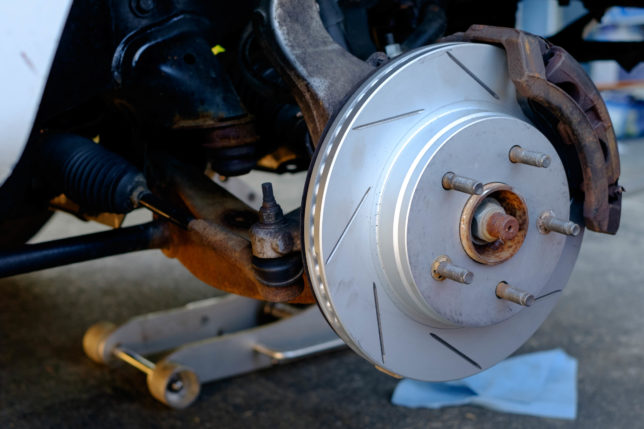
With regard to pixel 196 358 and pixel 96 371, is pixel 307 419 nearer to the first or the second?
pixel 196 358

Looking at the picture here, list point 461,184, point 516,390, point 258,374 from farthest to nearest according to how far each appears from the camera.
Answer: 1. point 258,374
2. point 516,390
3. point 461,184

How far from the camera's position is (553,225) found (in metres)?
0.74

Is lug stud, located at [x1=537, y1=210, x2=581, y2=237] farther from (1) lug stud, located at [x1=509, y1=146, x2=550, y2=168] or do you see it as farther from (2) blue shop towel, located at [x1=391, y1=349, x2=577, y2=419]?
(2) blue shop towel, located at [x1=391, y1=349, x2=577, y2=419]

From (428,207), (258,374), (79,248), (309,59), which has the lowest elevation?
(258,374)

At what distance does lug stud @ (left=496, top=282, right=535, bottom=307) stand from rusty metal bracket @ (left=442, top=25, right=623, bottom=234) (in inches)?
4.9

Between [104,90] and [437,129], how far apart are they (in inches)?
15.2

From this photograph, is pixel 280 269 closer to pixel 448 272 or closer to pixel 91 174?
pixel 448 272

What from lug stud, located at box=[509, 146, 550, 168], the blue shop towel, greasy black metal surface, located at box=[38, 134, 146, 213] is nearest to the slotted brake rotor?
lug stud, located at box=[509, 146, 550, 168]

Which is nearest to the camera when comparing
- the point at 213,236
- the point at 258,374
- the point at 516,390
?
the point at 213,236

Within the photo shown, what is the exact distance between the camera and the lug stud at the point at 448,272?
2.22 feet

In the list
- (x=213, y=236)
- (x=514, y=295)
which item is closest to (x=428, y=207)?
(x=514, y=295)

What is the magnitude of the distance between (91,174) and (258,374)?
0.63 meters

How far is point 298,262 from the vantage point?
74cm

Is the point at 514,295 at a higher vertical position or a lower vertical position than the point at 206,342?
higher
